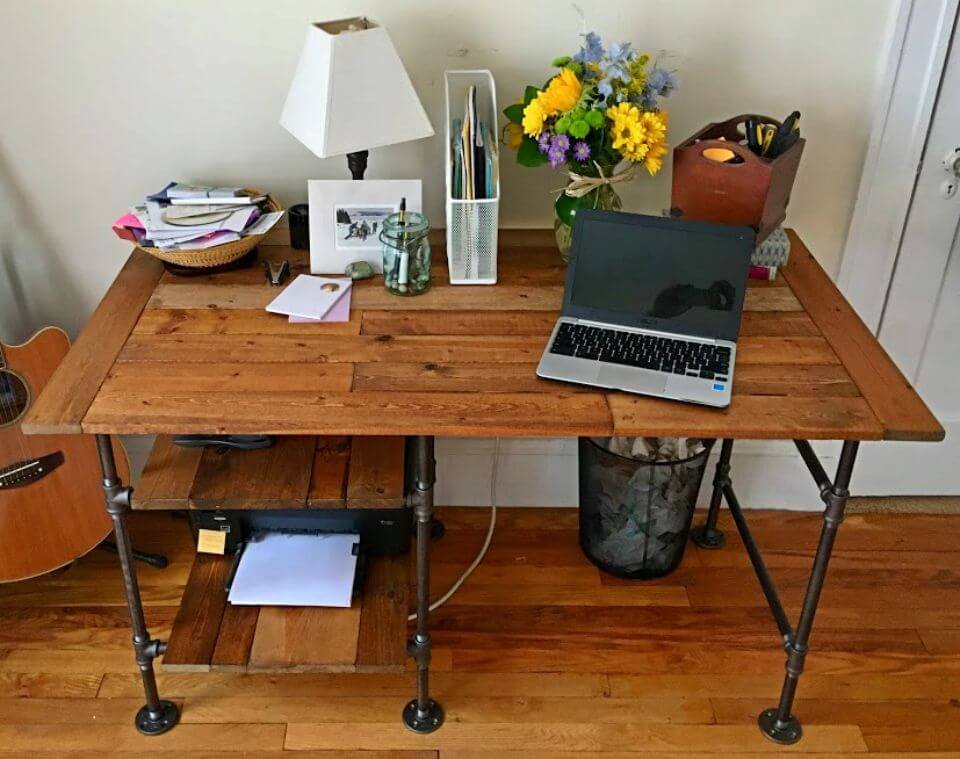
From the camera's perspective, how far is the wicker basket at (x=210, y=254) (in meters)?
1.78

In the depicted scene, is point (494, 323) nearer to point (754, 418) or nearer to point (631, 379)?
point (631, 379)

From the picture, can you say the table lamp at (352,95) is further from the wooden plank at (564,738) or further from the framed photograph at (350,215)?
the wooden plank at (564,738)

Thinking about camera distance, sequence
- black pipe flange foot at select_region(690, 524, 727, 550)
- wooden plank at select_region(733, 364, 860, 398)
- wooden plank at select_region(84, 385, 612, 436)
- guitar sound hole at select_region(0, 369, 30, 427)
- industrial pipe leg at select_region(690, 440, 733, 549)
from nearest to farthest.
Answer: wooden plank at select_region(84, 385, 612, 436) → wooden plank at select_region(733, 364, 860, 398) → guitar sound hole at select_region(0, 369, 30, 427) → industrial pipe leg at select_region(690, 440, 733, 549) → black pipe flange foot at select_region(690, 524, 727, 550)

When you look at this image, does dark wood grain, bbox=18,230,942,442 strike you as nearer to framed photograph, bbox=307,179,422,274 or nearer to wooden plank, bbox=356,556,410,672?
framed photograph, bbox=307,179,422,274

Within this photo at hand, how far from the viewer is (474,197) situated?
1730 millimetres

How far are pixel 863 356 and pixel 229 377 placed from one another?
3.50 ft

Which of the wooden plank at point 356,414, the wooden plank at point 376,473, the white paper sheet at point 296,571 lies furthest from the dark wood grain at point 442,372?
the white paper sheet at point 296,571

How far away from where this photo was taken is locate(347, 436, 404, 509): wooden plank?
166 centimetres

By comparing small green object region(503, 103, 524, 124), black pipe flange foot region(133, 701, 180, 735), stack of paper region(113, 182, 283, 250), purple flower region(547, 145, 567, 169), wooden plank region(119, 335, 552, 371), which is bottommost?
black pipe flange foot region(133, 701, 180, 735)

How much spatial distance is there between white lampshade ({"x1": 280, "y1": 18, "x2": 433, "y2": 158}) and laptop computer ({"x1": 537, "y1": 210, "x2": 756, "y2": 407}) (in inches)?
14.5

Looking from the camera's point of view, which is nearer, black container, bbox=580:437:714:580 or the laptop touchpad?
the laptop touchpad

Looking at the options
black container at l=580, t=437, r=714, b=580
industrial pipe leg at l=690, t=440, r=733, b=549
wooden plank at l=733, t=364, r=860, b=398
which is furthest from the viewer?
industrial pipe leg at l=690, t=440, r=733, b=549

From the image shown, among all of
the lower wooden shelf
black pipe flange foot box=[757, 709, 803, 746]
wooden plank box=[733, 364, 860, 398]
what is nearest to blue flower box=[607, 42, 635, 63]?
wooden plank box=[733, 364, 860, 398]

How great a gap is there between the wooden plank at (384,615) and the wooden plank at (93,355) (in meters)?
0.65
